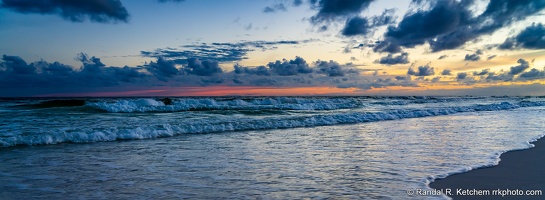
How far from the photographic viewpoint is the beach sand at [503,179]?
5.46 meters

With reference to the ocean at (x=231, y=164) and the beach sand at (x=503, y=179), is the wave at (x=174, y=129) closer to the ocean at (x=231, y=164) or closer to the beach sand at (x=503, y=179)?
the ocean at (x=231, y=164)

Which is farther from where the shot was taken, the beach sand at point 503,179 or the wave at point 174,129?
the wave at point 174,129

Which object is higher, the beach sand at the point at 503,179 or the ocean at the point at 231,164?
the beach sand at the point at 503,179

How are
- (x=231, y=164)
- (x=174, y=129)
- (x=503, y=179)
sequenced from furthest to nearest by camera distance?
(x=174, y=129)
(x=231, y=164)
(x=503, y=179)

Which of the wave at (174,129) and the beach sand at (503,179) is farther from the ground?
the beach sand at (503,179)

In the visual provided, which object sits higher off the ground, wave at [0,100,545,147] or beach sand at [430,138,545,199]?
beach sand at [430,138,545,199]

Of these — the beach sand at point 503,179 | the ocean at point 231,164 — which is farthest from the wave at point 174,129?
the beach sand at point 503,179

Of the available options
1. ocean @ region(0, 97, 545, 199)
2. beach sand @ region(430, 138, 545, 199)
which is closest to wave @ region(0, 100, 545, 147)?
ocean @ region(0, 97, 545, 199)

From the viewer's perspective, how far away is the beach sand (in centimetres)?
A: 546

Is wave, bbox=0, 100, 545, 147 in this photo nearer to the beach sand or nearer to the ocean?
the ocean

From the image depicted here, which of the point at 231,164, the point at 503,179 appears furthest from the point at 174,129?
the point at 503,179

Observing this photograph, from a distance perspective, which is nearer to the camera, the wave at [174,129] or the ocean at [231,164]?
the ocean at [231,164]

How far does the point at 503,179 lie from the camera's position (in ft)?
20.0

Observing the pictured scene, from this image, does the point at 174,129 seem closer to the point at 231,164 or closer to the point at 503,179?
the point at 231,164
